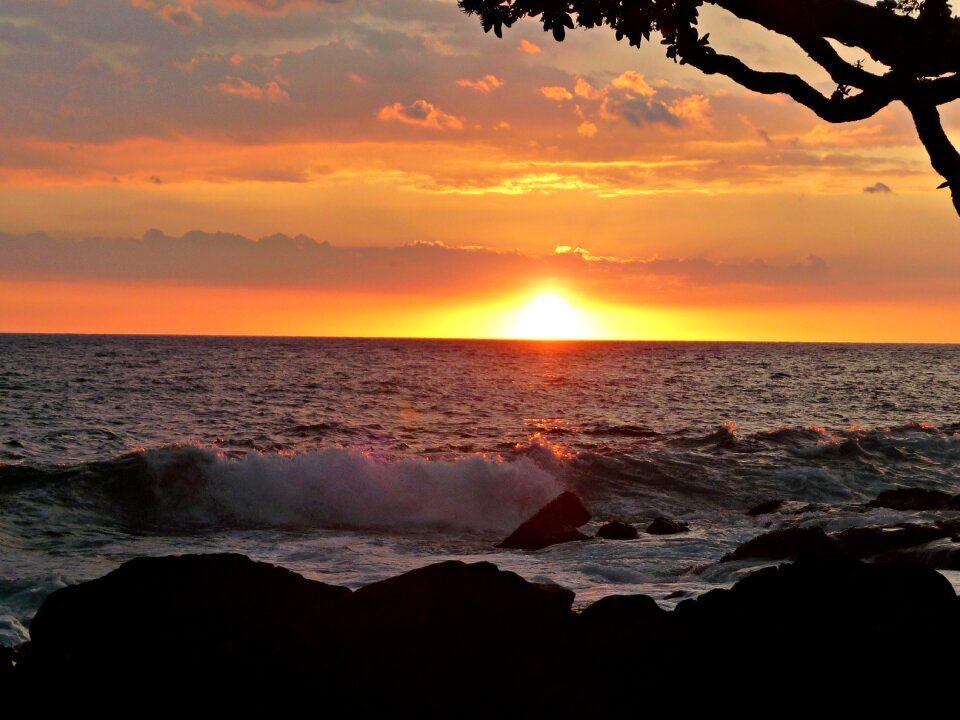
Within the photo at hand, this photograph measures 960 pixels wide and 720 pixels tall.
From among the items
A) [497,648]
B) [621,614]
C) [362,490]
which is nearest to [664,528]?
[362,490]

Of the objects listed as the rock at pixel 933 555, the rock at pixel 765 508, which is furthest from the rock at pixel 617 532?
the rock at pixel 933 555

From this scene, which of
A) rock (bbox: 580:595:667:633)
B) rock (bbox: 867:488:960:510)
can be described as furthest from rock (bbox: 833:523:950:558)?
rock (bbox: 580:595:667:633)

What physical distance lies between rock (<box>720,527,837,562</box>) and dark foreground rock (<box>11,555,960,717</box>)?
7387mm

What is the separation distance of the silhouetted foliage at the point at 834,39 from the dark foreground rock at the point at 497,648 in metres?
3.14

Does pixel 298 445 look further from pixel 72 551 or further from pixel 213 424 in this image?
pixel 72 551

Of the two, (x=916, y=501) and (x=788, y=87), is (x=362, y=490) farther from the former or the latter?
(x=788, y=87)

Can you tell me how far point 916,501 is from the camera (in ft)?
73.2

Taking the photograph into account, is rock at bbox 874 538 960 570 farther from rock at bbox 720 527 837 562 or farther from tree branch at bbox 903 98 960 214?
tree branch at bbox 903 98 960 214

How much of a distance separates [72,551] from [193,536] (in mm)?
3046

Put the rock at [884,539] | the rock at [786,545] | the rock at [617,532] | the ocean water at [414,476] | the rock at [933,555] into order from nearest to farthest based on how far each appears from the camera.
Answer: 1. the rock at [933,555]
2. the rock at [884,539]
3. the rock at [786,545]
4. the ocean water at [414,476]
5. the rock at [617,532]

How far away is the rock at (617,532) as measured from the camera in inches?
764

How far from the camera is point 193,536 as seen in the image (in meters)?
21.9

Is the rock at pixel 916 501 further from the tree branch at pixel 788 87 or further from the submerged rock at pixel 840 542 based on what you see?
the tree branch at pixel 788 87

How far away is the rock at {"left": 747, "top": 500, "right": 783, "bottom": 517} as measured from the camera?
2388cm
